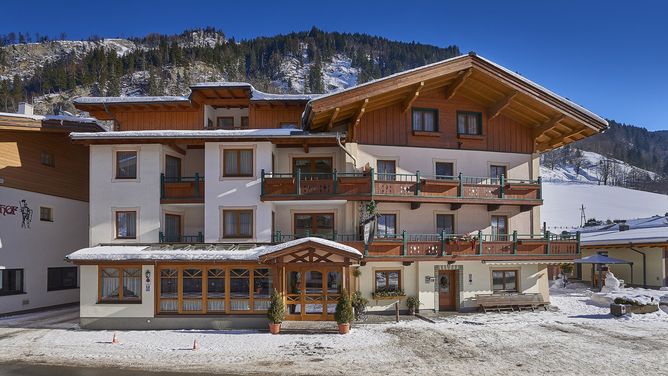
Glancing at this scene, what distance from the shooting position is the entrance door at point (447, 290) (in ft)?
85.5

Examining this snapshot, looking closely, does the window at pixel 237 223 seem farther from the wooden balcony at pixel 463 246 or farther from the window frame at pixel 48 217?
the window frame at pixel 48 217

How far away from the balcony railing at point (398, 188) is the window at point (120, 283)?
690 cm

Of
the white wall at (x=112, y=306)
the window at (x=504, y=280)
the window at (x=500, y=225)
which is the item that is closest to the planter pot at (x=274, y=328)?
the white wall at (x=112, y=306)

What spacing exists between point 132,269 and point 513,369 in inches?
644

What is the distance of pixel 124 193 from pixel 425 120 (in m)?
16.0

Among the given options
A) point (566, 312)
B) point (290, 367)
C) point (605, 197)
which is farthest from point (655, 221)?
point (605, 197)

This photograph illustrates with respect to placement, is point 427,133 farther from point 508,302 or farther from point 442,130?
point 508,302

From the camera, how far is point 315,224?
1006 inches

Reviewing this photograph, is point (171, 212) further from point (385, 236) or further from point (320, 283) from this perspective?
point (385, 236)

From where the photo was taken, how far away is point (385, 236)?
2467cm

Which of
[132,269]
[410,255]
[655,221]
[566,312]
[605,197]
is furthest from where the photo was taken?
[605,197]

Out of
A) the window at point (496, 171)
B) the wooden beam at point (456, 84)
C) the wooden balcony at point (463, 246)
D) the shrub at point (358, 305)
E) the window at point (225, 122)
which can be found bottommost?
the shrub at point (358, 305)

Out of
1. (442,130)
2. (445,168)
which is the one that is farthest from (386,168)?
(442,130)

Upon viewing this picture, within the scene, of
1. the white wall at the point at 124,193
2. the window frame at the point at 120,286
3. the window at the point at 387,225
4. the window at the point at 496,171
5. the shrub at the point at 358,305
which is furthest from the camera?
the window at the point at 496,171
